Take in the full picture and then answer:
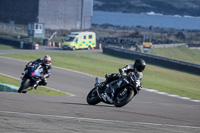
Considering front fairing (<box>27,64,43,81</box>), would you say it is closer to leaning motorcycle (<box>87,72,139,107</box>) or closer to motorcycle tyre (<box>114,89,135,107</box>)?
leaning motorcycle (<box>87,72,139,107</box>)

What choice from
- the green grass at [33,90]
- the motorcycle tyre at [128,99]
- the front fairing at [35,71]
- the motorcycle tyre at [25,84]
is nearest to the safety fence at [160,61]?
the green grass at [33,90]

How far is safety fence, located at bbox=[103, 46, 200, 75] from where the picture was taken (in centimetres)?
3038

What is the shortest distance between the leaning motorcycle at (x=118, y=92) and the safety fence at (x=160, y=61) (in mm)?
20458

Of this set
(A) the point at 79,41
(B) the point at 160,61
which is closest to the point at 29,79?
(B) the point at 160,61

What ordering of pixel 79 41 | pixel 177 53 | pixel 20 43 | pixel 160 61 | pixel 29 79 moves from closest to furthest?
pixel 29 79 < pixel 160 61 < pixel 20 43 < pixel 79 41 < pixel 177 53

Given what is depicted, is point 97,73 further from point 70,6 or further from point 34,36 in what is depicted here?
point 70,6

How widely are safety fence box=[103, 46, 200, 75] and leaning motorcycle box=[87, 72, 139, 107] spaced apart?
67.1 feet

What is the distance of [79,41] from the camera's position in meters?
46.7

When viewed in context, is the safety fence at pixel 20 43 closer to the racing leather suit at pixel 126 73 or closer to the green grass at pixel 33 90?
the green grass at pixel 33 90

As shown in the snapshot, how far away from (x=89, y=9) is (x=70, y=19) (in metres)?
6.70

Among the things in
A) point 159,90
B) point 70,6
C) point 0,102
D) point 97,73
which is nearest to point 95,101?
point 0,102

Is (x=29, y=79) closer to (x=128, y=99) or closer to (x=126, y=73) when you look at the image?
(x=126, y=73)

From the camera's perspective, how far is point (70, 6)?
82.4 meters

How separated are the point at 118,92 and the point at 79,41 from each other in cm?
3709
